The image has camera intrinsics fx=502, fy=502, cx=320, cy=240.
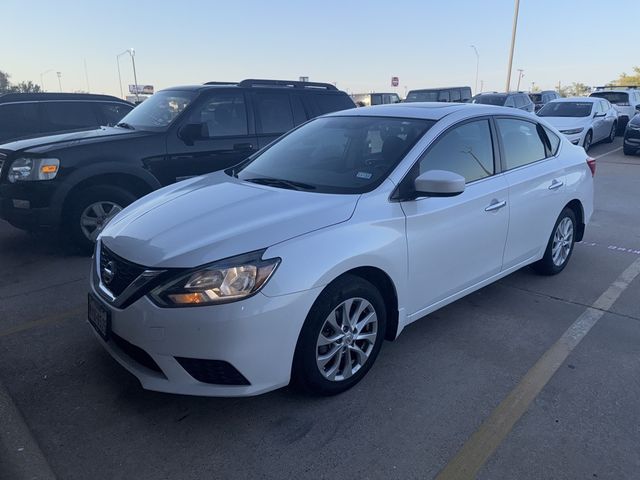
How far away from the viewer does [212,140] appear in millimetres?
5887

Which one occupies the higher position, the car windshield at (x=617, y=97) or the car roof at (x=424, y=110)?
the car roof at (x=424, y=110)

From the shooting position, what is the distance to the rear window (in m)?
6.86

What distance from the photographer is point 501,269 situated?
3.99 m

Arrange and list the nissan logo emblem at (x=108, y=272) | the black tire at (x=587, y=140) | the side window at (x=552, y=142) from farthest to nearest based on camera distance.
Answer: the black tire at (x=587, y=140) → the side window at (x=552, y=142) → the nissan logo emblem at (x=108, y=272)

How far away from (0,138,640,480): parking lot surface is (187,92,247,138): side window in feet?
8.67

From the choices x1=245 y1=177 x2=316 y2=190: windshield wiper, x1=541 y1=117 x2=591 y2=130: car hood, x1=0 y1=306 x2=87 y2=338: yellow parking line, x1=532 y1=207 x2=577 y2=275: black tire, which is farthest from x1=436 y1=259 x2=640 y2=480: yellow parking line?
x1=541 y1=117 x2=591 y2=130: car hood

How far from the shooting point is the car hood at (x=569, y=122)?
13711 millimetres

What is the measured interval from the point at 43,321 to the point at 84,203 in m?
1.76

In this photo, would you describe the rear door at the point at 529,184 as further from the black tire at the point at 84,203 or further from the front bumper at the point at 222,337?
the black tire at the point at 84,203

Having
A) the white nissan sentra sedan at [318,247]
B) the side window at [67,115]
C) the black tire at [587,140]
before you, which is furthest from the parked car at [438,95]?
the white nissan sentra sedan at [318,247]

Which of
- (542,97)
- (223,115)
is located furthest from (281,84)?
(542,97)

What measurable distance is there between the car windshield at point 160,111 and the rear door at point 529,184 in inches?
144

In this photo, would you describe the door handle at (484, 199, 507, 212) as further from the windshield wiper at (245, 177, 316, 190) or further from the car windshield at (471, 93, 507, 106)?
the car windshield at (471, 93, 507, 106)

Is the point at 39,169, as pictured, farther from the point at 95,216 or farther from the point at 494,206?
the point at 494,206
